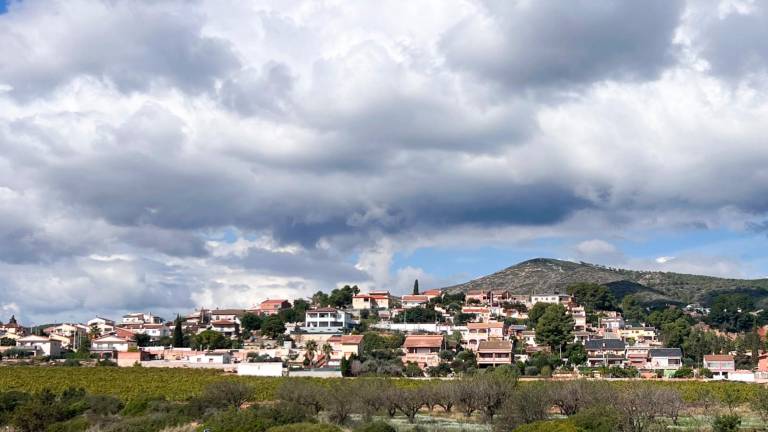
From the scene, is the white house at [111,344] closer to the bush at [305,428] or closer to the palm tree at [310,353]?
the palm tree at [310,353]

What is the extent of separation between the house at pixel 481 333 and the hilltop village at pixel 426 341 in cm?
14

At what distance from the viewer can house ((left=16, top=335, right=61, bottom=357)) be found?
4045 inches

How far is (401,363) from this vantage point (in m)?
90.6

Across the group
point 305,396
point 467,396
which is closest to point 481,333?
point 467,396

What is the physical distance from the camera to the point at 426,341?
9794cm

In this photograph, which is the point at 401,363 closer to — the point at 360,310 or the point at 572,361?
the point at 572,361

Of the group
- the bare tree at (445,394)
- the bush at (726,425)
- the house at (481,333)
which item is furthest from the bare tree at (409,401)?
the house at (481,333)

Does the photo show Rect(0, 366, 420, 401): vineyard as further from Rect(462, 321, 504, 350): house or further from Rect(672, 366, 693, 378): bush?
Rect(462, 321, 504, 350): house

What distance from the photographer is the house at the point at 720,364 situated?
88.7 meters

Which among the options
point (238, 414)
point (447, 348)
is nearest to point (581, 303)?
point (447, 348)

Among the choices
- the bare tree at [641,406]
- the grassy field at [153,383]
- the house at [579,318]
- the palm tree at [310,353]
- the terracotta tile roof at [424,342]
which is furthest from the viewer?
the house at [579,318]

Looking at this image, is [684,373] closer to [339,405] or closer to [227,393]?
[339,405]

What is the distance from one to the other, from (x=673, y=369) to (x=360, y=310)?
5496 cm

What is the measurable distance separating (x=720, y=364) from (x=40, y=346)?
81.2m
